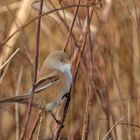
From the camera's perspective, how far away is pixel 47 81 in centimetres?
267

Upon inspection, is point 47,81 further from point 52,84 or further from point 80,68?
point 80,68

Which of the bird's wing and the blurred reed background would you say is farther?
the blurred reed background

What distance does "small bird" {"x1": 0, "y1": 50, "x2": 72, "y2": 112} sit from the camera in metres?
2.65

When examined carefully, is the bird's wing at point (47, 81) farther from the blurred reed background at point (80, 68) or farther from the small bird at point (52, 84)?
the blurred reed background at point (80, 68)

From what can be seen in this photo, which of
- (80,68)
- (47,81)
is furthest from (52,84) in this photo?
(80,68)

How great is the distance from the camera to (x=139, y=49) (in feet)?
14.1

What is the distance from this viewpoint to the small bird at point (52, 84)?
265cm

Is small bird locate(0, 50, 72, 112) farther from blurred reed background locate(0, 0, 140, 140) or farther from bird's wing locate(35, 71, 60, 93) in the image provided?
blurred reed background locate(0, 0, 140, 140)

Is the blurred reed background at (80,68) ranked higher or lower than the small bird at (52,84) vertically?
higher

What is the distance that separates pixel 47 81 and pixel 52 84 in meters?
0.06

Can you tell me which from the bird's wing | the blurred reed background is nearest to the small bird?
the bird's wing

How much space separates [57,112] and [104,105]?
583mm

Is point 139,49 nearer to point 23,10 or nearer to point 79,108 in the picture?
point 79,108

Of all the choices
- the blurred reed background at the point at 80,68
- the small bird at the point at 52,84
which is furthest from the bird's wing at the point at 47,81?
the blurred reed background at the point at 80,68
